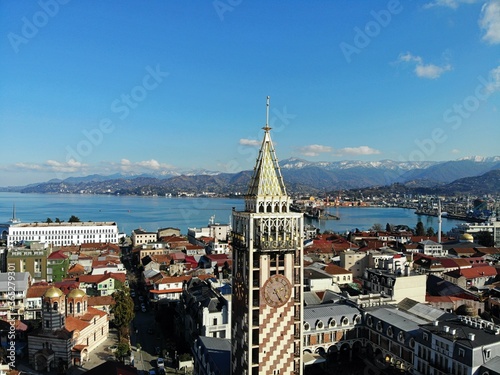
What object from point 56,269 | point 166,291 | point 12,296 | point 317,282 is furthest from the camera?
point 56,269

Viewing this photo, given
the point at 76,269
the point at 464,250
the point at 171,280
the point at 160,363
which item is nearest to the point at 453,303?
the point at 160,363

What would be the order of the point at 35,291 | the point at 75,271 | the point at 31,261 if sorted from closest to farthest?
1. the point at 35,291
2. the point at 31,261
3. the point at 75,271

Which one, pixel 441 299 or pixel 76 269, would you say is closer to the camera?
pixel 441 299

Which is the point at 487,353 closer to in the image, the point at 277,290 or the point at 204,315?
the point at 277,290

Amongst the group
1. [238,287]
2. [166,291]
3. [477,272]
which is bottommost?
[166,291]

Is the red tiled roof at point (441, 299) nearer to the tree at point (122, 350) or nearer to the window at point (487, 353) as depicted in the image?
the window at point (487, 353)

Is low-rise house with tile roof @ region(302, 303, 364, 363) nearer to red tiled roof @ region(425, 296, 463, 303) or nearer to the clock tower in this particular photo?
the clock tower

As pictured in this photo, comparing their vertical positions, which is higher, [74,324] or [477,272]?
[74,324]

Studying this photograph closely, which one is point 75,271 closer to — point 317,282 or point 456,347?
point 317,282
